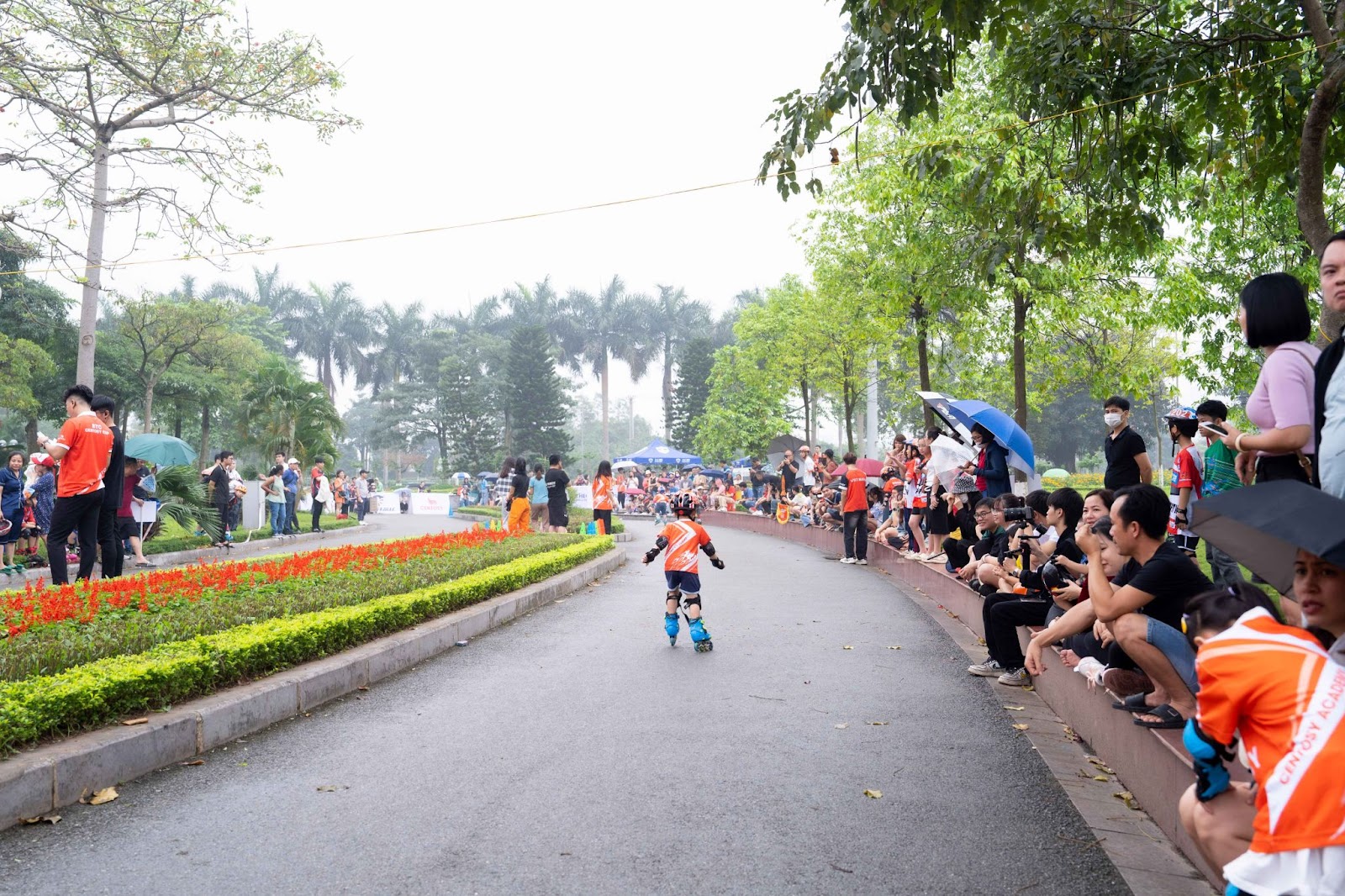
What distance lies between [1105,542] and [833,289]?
20721mm

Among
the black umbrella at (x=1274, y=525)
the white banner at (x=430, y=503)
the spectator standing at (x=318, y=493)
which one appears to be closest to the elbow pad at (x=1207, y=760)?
the black umbrella at (x=1274, y=525)

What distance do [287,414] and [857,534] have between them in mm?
30403

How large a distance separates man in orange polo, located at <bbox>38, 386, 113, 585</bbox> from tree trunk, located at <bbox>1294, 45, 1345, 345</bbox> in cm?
1007

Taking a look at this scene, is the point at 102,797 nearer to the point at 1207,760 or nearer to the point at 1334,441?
the point at 1207,760

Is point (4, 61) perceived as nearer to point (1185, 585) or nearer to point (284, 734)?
point (284, 734)

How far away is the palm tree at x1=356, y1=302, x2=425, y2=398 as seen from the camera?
7738cm

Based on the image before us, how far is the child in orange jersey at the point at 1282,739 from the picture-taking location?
7.80 ft

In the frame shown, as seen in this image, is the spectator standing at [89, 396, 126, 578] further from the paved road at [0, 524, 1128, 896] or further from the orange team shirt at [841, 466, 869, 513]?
the orange team shirt at [841, 466, 869, 513]

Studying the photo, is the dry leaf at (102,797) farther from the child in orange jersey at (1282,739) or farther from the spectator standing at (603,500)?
the spectator standing at (603,500)

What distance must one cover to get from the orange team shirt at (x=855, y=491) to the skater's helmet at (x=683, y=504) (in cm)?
685

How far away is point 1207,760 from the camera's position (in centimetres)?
275

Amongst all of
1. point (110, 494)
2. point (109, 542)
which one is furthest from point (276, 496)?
point (110, 494)

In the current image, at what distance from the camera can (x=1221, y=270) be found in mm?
18750

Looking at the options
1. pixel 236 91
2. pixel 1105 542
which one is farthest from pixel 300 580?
pixel 236 91
